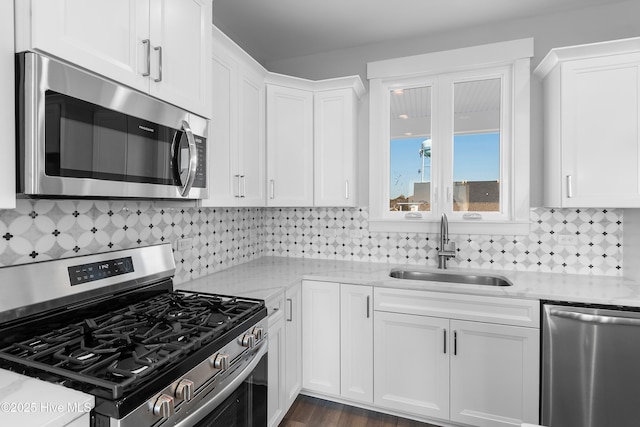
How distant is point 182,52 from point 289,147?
3.77 feet

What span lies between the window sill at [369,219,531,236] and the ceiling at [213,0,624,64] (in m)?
1.47

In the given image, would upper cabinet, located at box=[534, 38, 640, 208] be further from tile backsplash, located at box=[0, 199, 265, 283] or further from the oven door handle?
tile backsplash, located at box=[0, 199, 265, 283]

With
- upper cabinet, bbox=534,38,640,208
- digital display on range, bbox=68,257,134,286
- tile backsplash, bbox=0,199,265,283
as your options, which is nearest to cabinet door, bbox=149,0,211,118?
tile backsplash, bbox=0,199,265,283

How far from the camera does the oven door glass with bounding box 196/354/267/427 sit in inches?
46.8

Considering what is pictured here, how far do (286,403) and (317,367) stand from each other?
1.07 ft

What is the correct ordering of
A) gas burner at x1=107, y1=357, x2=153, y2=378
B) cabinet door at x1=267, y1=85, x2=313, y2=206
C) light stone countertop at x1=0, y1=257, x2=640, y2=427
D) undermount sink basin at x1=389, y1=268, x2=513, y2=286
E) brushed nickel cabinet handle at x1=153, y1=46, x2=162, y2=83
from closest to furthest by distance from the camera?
1. gas burner at x1=107, y1=357, x2=153, y2=378
2. brushed nickel cabinet handle at x1=153, y1=46, x2=162, y2=83
3. light stone countertop at x1=0, y1=257, x2=640, y2=427
4. undermount sink basin at x1=389, y1=268, x2=513, y2=286
5. cabinet door at x1=267, y1=85, x2=313, y2=206

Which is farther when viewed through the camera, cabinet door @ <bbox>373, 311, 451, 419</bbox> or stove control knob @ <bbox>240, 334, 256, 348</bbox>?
cabinet door @ <bbox>373, 311, 451, 419</bbox>

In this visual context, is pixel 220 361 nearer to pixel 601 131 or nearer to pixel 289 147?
pixel 289 147

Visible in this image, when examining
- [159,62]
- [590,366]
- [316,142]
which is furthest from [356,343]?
[159,62]

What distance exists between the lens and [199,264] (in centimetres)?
216

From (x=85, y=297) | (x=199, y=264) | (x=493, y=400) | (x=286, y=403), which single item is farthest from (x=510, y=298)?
(x=85, y=297)

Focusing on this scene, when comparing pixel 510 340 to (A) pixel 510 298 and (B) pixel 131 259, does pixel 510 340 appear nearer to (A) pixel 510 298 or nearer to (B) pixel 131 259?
(A) pixel 510 298

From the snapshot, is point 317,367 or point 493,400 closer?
point 493,400

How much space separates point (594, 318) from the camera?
5.49 ft
